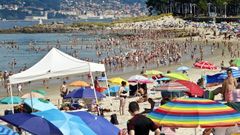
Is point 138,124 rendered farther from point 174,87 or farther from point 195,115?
point 174,87

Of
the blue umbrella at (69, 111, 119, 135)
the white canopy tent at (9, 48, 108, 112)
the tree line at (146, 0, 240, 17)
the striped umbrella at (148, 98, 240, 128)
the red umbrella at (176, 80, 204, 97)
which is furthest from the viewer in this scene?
the tree line at (146, 0, 240, 17)

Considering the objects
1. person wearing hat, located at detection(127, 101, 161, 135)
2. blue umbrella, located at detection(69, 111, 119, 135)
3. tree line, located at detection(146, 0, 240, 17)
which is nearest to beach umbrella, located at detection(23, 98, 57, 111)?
blue umbrella, located at detection(69, 111, 119, 135)

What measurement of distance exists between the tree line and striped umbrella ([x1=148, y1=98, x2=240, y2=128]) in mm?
102041

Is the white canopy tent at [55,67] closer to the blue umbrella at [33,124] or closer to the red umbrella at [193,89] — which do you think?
the red umbrella at [193,89]

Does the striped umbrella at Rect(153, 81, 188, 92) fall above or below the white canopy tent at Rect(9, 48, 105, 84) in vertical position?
below

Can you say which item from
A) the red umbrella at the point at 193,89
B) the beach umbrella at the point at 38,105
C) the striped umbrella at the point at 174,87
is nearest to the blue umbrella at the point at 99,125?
the beach umbrella at the point at 38,105

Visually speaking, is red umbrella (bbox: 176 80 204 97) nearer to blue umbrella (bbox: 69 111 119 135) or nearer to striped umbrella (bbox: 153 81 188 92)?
striped umbrella (bbox: 153 81 188 92)

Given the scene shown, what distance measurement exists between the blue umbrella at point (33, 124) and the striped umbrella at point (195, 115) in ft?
5.47

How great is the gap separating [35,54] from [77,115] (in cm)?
5677

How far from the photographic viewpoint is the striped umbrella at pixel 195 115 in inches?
316

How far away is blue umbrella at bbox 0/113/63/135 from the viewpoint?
8078 millimetres

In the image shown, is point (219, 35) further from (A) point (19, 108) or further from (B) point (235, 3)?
(A) point (19, 108)

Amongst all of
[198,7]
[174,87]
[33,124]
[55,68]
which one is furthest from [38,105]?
[198,7]

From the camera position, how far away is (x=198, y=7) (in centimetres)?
12388
